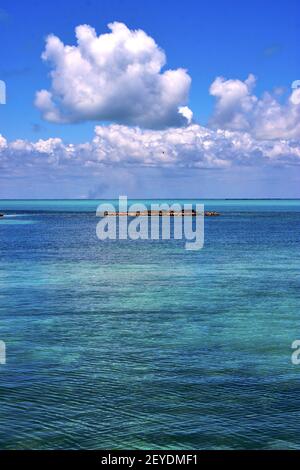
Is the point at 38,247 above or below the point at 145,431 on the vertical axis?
above

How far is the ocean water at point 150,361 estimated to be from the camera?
22016mm

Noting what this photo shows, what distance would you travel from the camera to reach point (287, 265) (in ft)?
233

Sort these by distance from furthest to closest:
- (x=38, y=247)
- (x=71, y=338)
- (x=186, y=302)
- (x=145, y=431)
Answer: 1. (x=38, y=247)
2. (x=186, y=302)
3. (x=71, y=338)
4. (x=145, y=431)

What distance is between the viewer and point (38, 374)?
2816 cm

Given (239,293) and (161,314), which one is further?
(239,293)

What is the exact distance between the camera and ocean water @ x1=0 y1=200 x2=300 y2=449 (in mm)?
22016

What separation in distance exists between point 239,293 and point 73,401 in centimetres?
2785

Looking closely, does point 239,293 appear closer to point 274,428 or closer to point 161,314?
point 161,314

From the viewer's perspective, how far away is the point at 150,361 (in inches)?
1196

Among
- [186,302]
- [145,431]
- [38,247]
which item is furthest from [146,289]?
[38,247]

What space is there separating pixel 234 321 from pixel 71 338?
1143 centimetres
